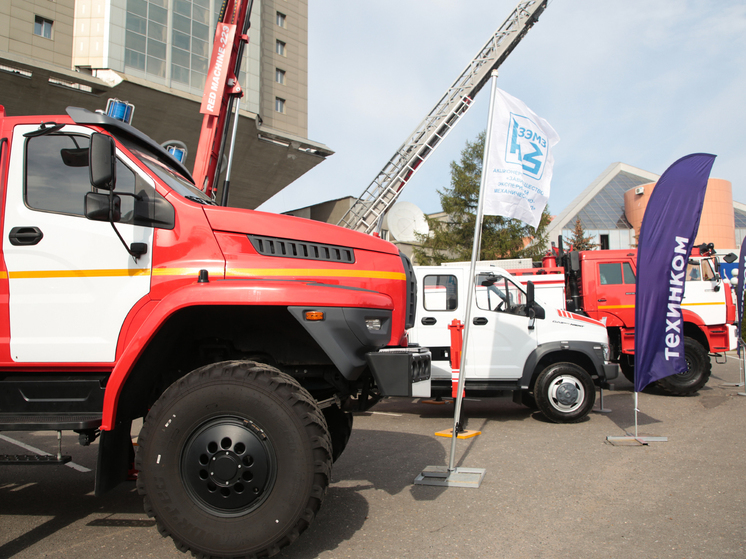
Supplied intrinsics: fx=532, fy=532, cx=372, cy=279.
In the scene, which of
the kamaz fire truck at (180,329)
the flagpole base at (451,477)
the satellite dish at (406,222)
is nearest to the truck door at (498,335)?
the flagpole base at (451,477)

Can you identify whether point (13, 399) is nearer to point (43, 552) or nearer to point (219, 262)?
point (43, 552)

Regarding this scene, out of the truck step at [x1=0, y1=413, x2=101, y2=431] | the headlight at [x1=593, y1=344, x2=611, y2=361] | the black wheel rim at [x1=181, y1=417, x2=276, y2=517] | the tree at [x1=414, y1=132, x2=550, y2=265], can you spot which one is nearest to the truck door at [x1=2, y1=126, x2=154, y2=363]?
the truck step at [x1=0, y1=413, x2=101, y2=431]

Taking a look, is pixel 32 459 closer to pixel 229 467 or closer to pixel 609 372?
pixel 229 467

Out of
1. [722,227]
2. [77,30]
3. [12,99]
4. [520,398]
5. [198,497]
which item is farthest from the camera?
[722,227]

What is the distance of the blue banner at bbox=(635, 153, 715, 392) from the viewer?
6.30 m

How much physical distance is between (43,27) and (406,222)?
1534cm

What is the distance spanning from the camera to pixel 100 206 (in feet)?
10.2

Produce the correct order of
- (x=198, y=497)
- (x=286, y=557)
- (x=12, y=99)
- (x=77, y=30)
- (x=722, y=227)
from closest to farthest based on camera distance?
(x=198, y=497) → (x=286, y=557) → (x=12, y=99) → (x=77, y=30) → (x=722, y=227)

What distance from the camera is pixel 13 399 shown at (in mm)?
3320

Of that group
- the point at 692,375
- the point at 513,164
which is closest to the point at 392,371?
the point at 513,164

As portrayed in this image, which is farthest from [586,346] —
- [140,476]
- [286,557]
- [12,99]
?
[12,99]

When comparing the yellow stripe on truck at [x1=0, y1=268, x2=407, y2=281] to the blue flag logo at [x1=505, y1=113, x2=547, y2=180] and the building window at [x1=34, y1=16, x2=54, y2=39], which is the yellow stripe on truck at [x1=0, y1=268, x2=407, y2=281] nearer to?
the blue flag logo at [x1=505, y1=113, x2=547, y2=180]

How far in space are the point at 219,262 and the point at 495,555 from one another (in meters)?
2.49

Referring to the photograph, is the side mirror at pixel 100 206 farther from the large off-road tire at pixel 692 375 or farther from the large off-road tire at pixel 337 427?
the large off-road tire at pixel 692 375
